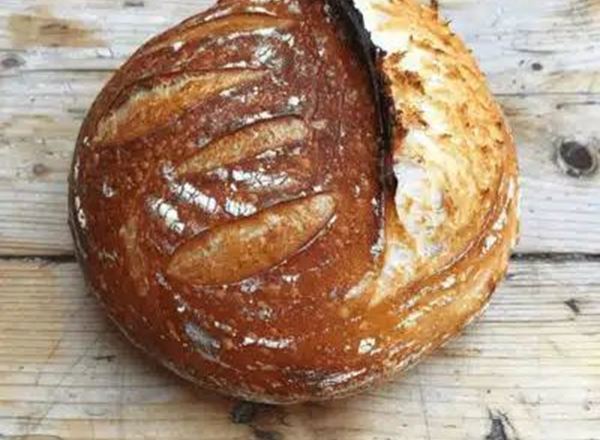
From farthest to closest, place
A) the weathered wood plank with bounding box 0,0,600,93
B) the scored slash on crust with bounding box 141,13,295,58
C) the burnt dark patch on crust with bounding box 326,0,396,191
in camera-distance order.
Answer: the weathered wood plank with bounding box 0,0,600,93 < the scored slash on crust with bounding box 141,13,295,58 < the burnt dark patch on crust with bounding box 326,0,396,191

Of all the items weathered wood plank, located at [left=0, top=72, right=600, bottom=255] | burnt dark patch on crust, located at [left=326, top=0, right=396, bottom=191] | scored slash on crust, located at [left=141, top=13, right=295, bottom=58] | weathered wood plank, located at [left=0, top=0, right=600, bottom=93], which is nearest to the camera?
burnt dark patch on crust, located at [left=326, top=0, right=396, bottom=191]

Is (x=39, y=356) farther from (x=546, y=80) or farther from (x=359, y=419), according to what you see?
(x=546, y=80)

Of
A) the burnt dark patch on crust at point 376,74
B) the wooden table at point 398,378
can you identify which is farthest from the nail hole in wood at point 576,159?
the burnt dark patch on crust at point 376,74

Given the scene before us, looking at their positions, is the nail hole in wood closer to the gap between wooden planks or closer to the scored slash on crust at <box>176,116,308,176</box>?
the gap between wooden planks

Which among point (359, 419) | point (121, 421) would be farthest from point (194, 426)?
Result: point (359, 419)

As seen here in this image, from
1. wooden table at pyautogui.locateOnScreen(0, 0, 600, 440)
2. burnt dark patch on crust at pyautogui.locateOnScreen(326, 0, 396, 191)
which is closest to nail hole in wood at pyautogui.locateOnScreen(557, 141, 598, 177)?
wooden table at pyautogui.locateOnScreen(0, 0, 600, 440)

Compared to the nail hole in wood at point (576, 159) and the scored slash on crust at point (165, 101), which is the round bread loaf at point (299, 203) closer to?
the scored slash on crust at point (165, 101)

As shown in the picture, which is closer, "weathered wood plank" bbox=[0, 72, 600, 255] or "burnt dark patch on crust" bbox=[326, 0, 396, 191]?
"burnt dark patch on crust" bbox=[326, 0, 396, 191]

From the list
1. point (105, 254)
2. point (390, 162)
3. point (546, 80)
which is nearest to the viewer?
point (390, 162)
